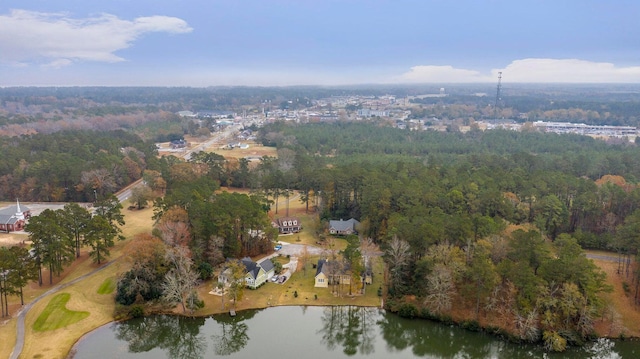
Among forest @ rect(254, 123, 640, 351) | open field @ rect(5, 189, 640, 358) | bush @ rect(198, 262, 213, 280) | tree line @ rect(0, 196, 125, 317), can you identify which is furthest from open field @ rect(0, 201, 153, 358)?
forest @ rect(254, 123, 640, 351)

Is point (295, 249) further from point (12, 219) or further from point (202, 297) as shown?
point (12, 219)

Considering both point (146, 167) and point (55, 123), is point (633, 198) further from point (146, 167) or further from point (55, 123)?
point (55, 123)

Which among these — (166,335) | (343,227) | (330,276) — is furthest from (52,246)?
(343,227)

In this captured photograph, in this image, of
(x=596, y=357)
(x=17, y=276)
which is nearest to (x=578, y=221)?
(x=596, y=357)

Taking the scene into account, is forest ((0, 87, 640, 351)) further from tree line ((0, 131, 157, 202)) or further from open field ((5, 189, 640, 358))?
open field ((5, 189, 640, 358))

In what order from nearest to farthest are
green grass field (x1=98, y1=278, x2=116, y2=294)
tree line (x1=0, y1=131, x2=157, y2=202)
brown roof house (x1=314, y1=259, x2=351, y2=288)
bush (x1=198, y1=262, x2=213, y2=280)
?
green grass field (x1=98, y1=278, x2=116, y2=294)
brown roof house (x1=314, y1=259, x2=351, y2=288)
bush (x1=198, y1=262, x2=213, y2=280)
tree line (x1=0, y1=131, x2=157, y2=202)

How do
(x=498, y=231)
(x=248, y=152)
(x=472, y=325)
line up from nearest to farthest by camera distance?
(x=472, y=325), (x=498, y=231), (x=248, y=152)
